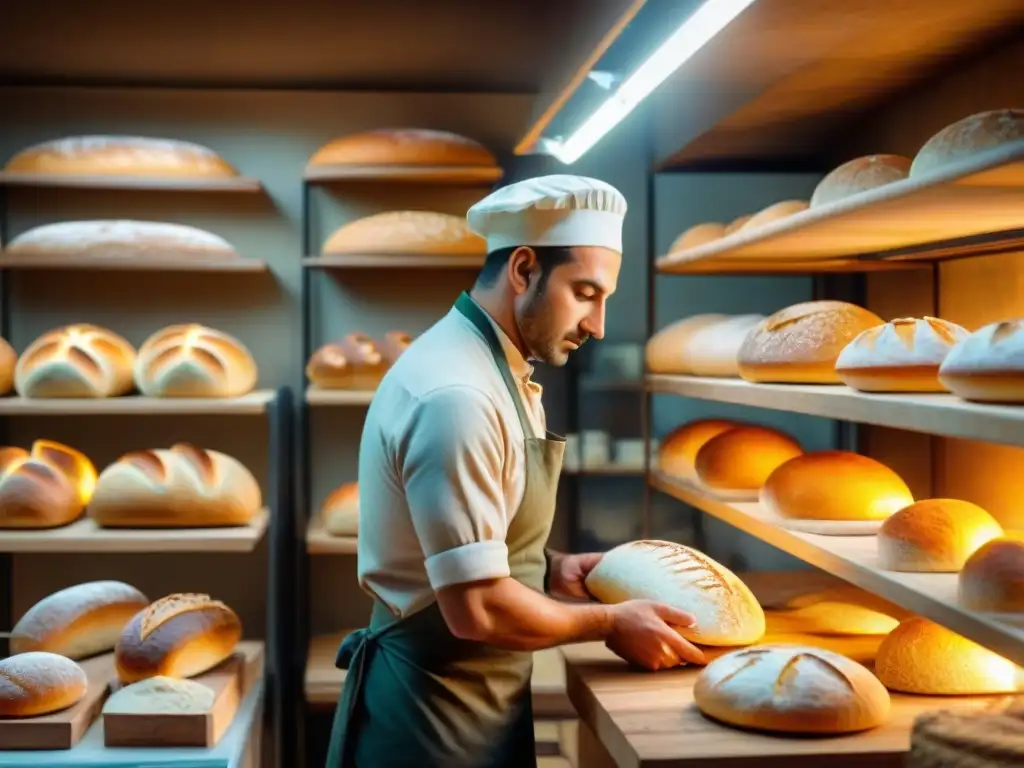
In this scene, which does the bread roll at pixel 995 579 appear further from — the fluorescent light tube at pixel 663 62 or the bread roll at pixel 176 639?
the bread roll at pixel 176 639

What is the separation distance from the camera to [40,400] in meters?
3.12

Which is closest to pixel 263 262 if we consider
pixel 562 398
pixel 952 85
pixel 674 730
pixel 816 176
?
pixel 562 398

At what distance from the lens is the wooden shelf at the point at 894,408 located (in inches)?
52.2

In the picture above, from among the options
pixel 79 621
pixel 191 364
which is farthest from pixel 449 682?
pixel 191 364

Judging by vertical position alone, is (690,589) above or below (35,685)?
above

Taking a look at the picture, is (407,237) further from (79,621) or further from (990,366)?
(990,366)

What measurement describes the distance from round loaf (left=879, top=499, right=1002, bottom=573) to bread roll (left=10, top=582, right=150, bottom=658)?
1.95m

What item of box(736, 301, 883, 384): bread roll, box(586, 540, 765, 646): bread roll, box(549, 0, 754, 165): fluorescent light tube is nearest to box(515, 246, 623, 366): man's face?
box(549, 0, 754, 165): fluorescent light tube

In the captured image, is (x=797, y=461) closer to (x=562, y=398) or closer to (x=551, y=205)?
(x=551, y=205)

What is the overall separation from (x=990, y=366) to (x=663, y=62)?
76 centimetres

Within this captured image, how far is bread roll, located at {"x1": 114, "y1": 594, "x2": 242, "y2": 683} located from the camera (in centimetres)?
255

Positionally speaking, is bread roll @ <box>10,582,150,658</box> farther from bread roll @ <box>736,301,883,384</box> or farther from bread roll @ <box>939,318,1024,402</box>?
bread roll @ <box>939,318,1024,402</box>

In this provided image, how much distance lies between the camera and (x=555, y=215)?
1724 mm

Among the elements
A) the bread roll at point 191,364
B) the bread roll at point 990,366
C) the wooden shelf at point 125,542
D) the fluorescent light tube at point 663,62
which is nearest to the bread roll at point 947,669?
the bread roll at point 990,366
